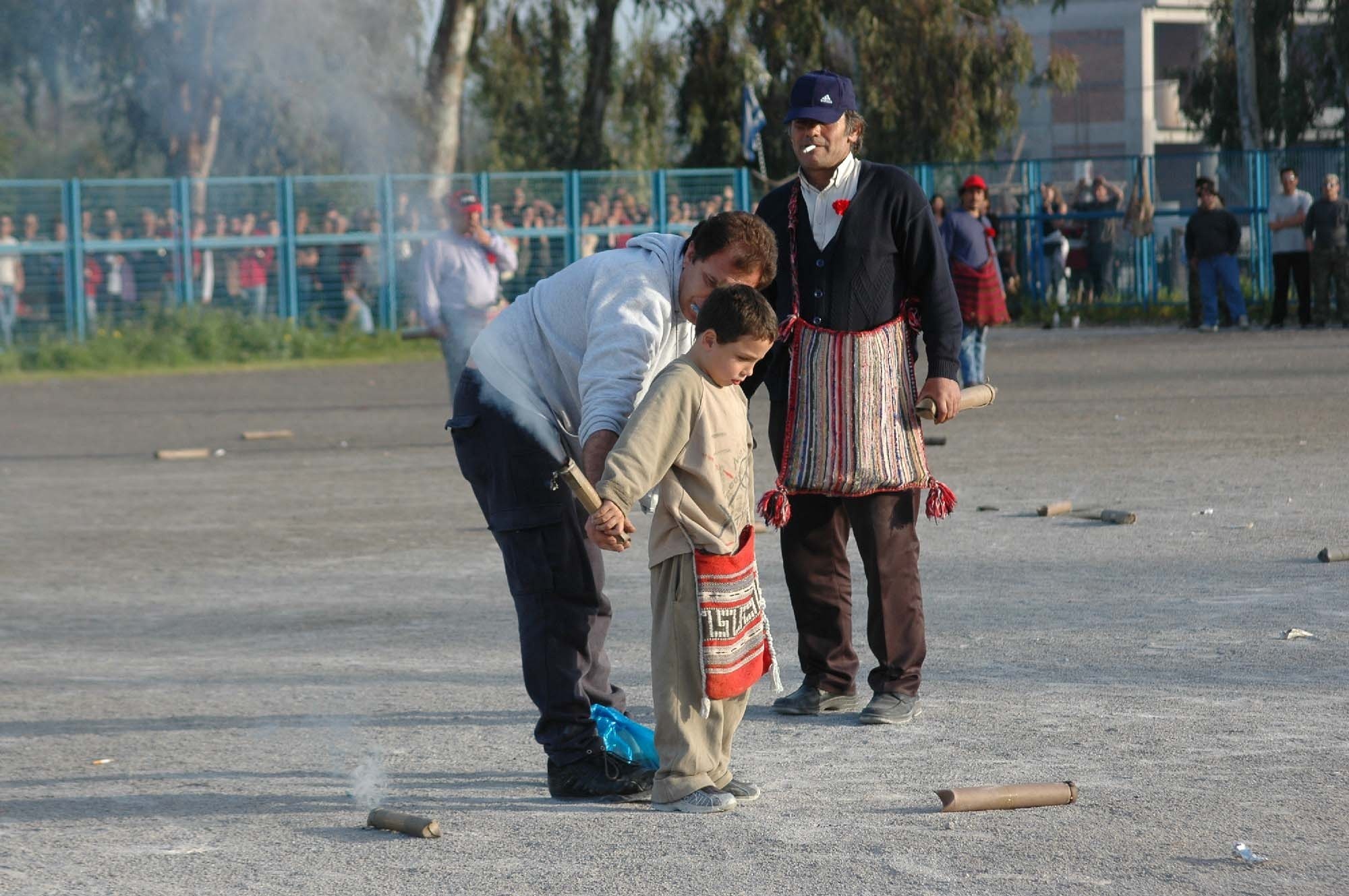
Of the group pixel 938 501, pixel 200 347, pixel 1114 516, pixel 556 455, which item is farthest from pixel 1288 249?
pixel 556 455

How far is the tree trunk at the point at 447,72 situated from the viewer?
10.4m

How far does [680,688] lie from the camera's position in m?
4.87

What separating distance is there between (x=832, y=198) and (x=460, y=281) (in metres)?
6.48

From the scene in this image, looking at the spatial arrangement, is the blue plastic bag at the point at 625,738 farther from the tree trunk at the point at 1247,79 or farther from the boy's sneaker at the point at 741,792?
the tree trunk at the point at 1247,79

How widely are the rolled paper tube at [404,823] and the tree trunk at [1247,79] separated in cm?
2878

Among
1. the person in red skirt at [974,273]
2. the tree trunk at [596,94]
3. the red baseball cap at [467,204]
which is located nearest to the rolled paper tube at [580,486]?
the red baseball cap at [467,204]

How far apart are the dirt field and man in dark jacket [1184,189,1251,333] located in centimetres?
1102

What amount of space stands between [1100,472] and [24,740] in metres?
7.22

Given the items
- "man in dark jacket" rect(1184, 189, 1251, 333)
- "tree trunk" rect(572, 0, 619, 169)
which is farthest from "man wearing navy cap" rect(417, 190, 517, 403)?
"tree trunk" rect(572, 0, 619, 169)

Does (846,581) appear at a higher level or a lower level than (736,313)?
lower

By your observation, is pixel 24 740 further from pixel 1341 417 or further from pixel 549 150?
pixel 549 150

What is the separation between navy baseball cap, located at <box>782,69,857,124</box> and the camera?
5742 millimetres

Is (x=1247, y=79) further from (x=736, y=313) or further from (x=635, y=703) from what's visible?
(x=736, y=313)

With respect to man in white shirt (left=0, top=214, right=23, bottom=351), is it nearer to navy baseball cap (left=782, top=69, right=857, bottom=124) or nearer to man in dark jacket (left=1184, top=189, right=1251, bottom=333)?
man in dark jacket (left=1184, top=189, right=1251, bottom=333)
